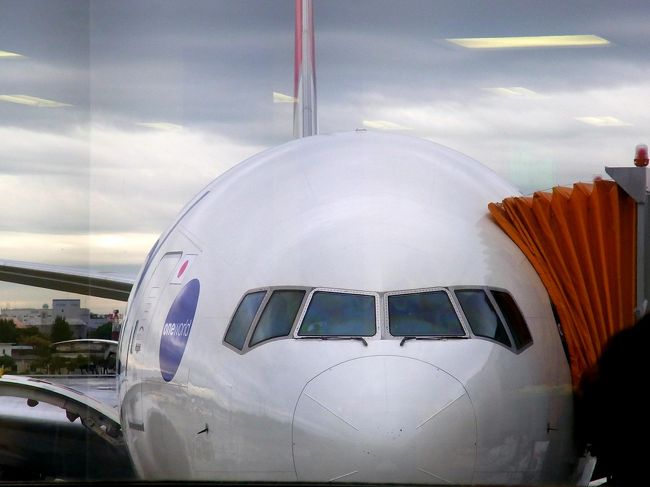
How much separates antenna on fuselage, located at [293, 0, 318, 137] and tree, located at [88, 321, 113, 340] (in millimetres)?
1974

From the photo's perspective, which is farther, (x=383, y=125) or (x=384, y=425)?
(x=383, y=125)

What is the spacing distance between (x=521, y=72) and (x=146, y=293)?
2656 millimetres

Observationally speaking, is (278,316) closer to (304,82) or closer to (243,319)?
(243,319)

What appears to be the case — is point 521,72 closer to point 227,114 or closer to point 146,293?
point 227,114

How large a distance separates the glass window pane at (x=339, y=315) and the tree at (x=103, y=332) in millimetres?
2213

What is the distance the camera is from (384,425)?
13.9ft

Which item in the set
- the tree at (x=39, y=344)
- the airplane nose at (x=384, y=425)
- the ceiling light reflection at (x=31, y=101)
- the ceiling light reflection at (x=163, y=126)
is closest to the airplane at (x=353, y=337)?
the airplane nose at (x=384, y=425)

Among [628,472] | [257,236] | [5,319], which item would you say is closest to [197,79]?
[257,236]

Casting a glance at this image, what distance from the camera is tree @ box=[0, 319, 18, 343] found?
5.99 meters

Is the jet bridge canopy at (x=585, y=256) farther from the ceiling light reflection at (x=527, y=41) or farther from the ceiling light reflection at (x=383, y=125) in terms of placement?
the ceiling light reflection at (x=383, y=125)

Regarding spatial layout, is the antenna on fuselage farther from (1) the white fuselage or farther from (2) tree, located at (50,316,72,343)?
(2) tree, located at (50,316,72,343)

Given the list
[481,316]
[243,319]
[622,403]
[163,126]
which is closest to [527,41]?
[481,316]

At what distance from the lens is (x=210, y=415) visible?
4.99m

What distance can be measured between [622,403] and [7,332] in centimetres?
499
